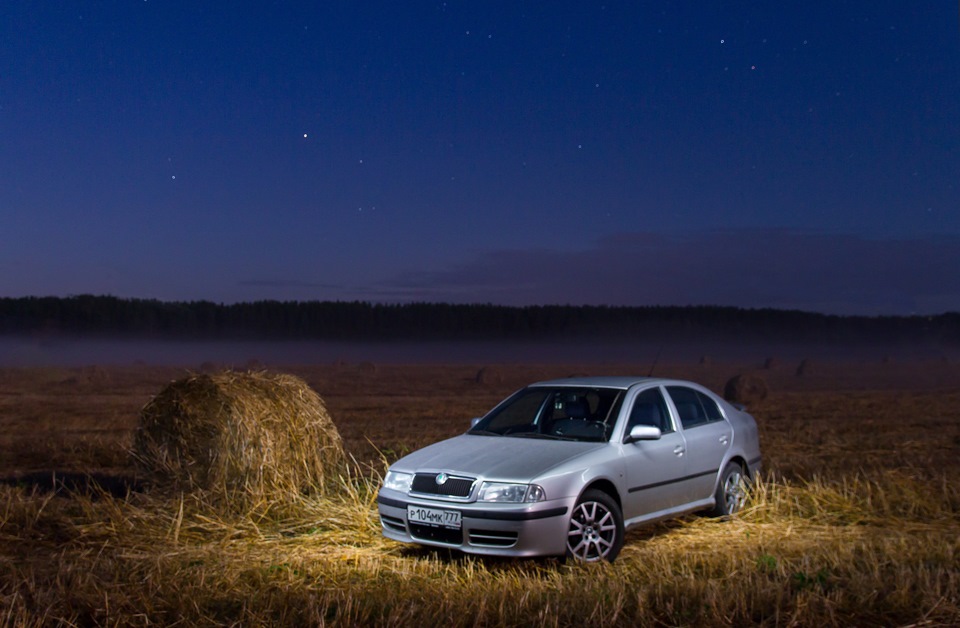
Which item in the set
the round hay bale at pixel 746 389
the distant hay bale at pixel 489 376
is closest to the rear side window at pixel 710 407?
the round hay bale at pixel 746 389

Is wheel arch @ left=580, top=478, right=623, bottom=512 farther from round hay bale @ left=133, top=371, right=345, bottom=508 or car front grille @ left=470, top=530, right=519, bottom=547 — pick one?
round hay bale @ left=133, top=371, right=345, bottom=508

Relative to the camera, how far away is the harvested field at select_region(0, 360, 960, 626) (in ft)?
17.8

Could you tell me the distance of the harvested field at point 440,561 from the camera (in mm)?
5414

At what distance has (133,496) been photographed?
404 inches

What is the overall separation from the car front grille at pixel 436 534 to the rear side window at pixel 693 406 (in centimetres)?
271

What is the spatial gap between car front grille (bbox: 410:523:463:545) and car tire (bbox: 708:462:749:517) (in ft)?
9.85

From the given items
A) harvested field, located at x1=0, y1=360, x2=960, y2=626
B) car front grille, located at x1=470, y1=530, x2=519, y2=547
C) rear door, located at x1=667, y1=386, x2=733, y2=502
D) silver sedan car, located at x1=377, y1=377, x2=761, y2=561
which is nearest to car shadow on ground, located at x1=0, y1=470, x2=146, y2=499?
harvested field, located at x1=0, y1=360, x2=960, y2=626

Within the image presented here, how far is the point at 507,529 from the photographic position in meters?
6.87

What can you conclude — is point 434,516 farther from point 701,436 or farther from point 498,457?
point 701,436

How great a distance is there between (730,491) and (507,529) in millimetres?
3194

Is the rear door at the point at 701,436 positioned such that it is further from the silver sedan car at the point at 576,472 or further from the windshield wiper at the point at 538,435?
the windshield wiper at the point at 538,435

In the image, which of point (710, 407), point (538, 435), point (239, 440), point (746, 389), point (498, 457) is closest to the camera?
point (498, 457)

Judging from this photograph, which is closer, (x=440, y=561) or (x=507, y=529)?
(x=507, y=529)

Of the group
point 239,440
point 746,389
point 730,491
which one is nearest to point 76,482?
point 239,440
